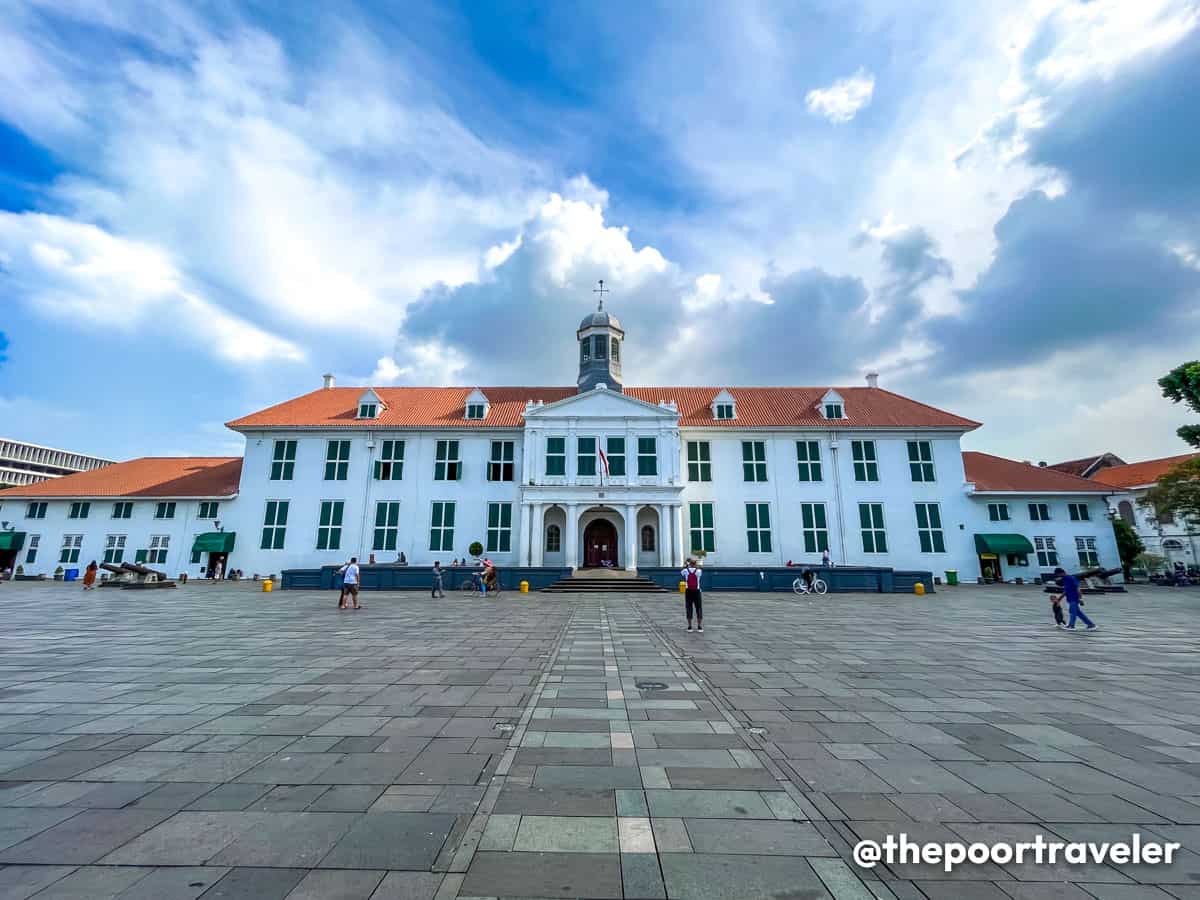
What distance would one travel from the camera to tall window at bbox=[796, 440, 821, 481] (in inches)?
1160

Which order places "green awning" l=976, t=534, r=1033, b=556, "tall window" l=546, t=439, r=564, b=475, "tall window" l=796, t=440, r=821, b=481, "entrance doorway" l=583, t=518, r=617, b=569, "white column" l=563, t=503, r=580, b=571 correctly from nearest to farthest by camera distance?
1. "white column" l=563, t=503, r=580, b=571
2. "green awning" l=976, t=534, r=1033, b=556
3. "tall window" l=546, t=439, r=564, b=475
4. "tall window" l=796, t=440, r=821, b=481
5. "entrance doorway" l=583, t=518, r=617, b=569

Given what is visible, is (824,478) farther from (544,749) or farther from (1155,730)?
(544,749)

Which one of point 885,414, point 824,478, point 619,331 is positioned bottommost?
point 824,478

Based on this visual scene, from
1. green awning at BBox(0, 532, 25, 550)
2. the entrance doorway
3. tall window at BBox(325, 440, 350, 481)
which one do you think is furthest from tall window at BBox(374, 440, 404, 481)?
green awning at BBox(0, 532, 25, 550)

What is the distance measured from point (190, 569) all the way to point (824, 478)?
36.6 m

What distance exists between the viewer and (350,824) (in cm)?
328

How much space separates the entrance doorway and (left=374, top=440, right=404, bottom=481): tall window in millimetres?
11463

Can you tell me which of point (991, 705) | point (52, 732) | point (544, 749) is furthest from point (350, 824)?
point (991, 705)

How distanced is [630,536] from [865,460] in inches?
568

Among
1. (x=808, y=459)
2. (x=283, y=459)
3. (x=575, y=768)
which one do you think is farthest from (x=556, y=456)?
(x=575, y=768)

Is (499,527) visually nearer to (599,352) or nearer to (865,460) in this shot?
(599,352)

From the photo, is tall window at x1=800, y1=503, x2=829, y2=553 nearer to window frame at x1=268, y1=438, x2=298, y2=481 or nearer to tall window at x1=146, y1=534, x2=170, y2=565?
window frame at x1=268, y1=438, x2=298, y2=481

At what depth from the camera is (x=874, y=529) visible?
28656 millimetres

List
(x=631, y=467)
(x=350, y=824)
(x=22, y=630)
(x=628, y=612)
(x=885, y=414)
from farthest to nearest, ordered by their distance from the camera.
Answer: (x=885, y=414), (x=631, y=467), (x=628, y=612), (x=22, y=630), (x=350, y=824)
